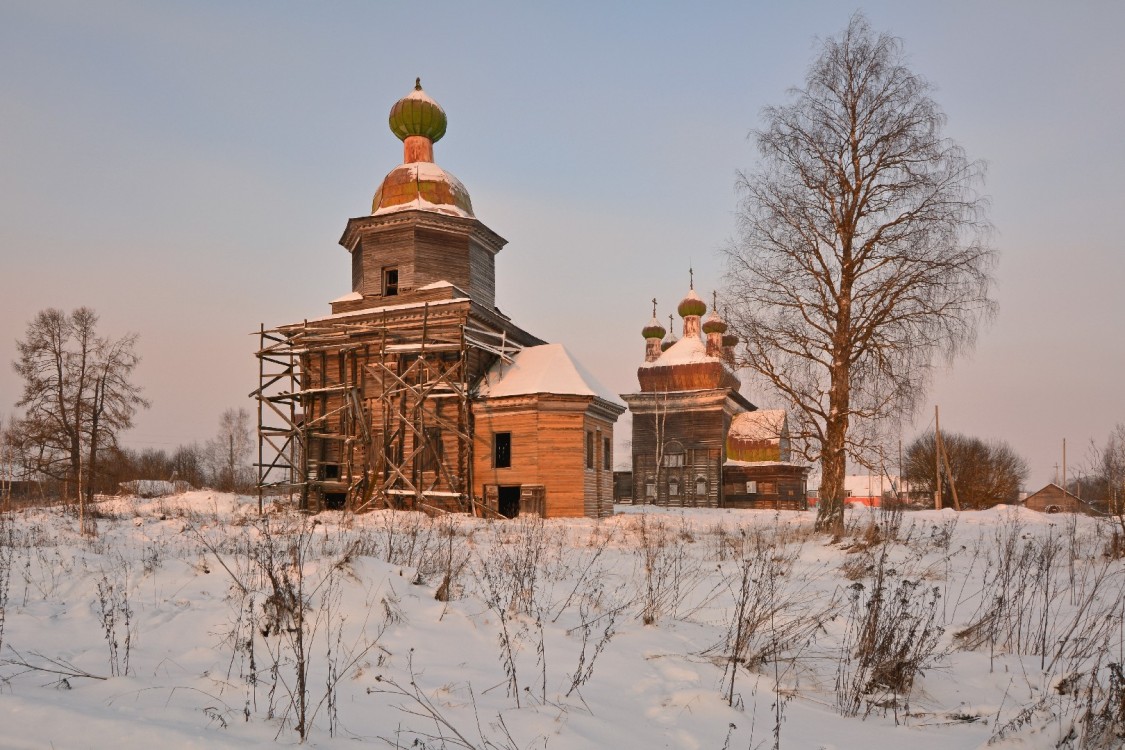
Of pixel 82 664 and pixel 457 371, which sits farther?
pixel 457 371

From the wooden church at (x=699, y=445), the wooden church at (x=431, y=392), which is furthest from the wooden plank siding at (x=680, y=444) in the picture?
the wooden church at (x=431, y=392)

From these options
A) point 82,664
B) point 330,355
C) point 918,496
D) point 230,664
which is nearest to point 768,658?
point 230,664

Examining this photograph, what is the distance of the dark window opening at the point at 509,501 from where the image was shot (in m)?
23.2

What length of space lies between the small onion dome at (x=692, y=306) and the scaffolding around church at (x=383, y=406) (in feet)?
72.4

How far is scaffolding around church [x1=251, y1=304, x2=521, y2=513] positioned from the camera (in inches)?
858

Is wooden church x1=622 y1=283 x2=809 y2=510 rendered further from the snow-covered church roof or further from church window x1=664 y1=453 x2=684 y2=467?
the snow-covered church roof

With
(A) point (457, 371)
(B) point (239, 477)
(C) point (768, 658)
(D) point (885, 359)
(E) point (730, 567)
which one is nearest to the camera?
(C) point (768, 658)

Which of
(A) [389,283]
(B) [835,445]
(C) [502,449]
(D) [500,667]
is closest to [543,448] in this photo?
(C) [502,449]

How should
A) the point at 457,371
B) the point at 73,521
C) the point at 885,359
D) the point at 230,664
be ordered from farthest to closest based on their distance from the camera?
the point at 457,371
the point at 73,521
the point at 885,359
the point at 230,664

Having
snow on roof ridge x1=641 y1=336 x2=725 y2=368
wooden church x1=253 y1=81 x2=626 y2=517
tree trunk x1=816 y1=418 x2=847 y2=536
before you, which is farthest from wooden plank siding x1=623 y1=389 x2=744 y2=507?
tree trunk x1=816 y1=418 x2=847 y2=536

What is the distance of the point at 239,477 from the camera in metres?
68.8

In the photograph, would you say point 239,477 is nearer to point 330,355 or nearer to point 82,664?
point 330,355

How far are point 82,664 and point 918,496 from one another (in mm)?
46207

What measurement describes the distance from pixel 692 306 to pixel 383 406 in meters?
26.3
